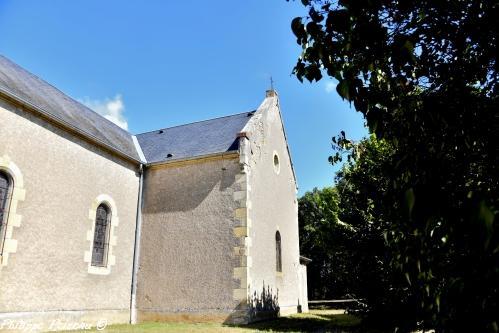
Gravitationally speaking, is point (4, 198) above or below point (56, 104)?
below

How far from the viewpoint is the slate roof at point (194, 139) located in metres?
13.9

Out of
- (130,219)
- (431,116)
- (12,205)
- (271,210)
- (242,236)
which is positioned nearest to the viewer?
(431,116)

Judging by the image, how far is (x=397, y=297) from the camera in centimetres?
966

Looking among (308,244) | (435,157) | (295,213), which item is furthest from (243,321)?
(308,244)

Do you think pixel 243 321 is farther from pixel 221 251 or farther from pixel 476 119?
pixel 476 119

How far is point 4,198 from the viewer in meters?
9.10

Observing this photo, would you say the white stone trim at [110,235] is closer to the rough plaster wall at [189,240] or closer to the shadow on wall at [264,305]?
the rough plaster wall at [189,240]

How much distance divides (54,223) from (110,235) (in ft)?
7.34

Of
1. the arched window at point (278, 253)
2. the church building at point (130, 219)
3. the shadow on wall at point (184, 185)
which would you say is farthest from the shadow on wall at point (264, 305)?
the shadow on wall at point (184, 185)

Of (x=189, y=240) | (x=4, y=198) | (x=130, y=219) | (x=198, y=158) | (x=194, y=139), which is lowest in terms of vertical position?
(x=189, y=240)

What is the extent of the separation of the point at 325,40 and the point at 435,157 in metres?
1.16

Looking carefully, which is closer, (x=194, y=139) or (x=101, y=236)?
(x=101, y=236)

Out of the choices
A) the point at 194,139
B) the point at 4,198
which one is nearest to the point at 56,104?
the point at 4,198

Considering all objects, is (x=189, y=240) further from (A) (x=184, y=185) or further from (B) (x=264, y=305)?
(B) (x=264, y=305)
